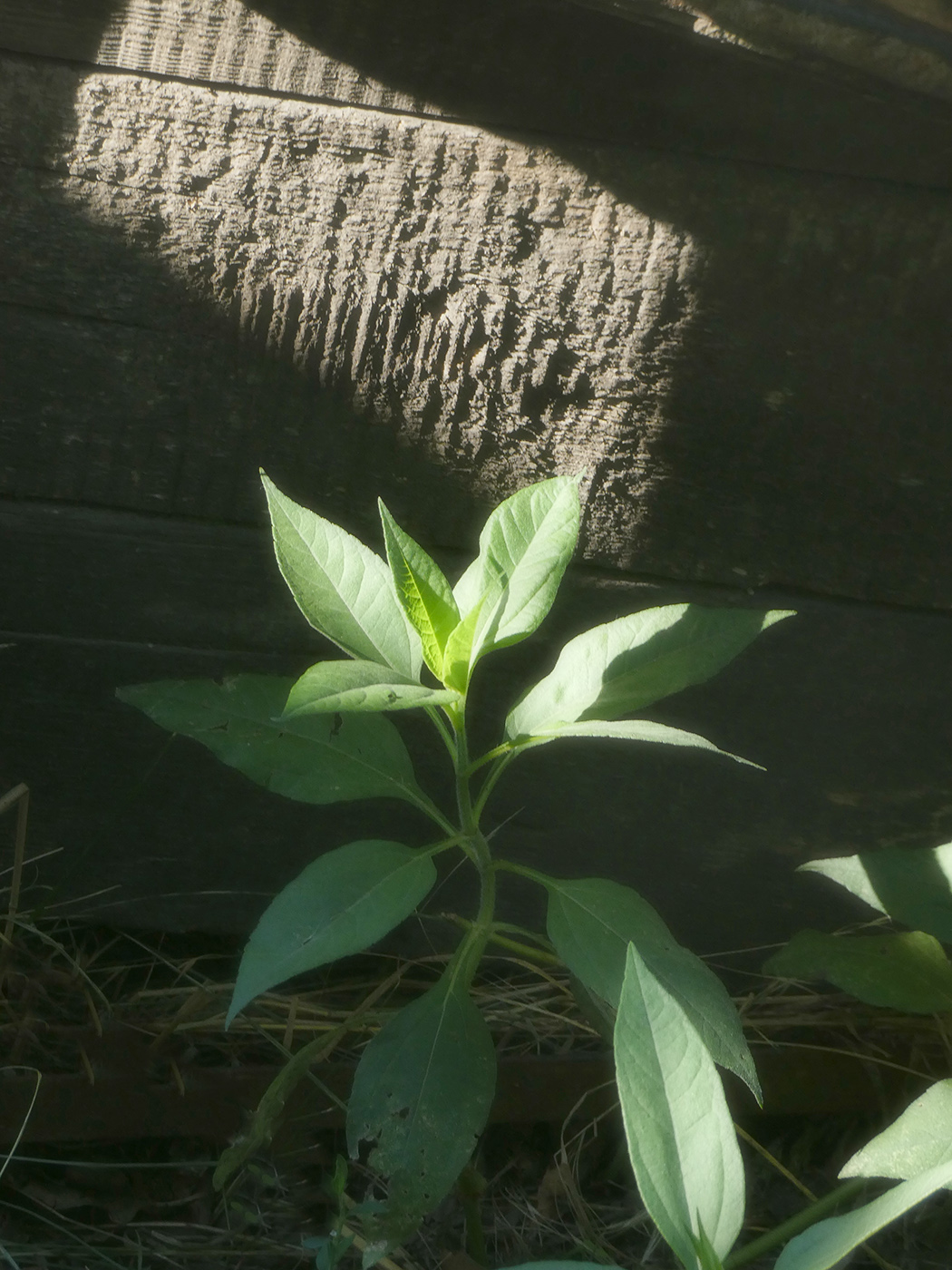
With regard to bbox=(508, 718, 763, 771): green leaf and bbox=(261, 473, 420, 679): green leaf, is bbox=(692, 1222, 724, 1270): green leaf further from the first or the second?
bbox=(261, 473, 420, 679): green leaf

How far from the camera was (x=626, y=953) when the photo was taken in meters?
0.91

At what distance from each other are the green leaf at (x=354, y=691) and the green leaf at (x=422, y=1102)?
0.33 meters

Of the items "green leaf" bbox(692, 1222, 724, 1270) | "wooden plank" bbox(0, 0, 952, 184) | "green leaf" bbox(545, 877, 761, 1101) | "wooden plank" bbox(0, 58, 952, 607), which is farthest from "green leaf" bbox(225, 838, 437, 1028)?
"wooden plank" bbox(0, 0, 952, 184)

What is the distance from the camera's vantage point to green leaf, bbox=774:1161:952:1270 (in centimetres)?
64

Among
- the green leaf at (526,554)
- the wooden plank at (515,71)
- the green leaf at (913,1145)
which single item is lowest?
the green leaf at (913,1145)

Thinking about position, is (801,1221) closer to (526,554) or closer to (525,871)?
(525,871)

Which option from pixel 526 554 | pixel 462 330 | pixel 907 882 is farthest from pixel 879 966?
pixel 462 330

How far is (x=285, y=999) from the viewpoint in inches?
54.1

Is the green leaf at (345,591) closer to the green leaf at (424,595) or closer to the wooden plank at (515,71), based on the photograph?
the green leaf at (424,595)

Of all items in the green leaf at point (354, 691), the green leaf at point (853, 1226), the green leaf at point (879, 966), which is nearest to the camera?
the green leaf at point (853, 1226)

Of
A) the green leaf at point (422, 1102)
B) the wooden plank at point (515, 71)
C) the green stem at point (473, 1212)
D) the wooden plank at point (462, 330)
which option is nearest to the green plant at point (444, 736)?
the green leaf at point (422, 1102)

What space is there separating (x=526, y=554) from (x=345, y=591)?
0.18 m

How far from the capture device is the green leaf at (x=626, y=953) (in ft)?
3.00

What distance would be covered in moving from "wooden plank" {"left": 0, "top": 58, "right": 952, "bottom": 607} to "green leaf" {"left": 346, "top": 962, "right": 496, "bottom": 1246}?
561 millimetres
